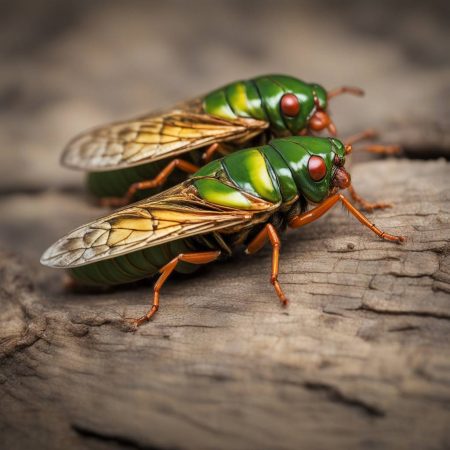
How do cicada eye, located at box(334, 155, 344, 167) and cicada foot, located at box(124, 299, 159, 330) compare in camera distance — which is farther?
cicada eye, located at box(334, 155, 344, 167)

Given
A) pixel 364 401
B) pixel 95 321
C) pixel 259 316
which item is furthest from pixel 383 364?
pixel 95 321

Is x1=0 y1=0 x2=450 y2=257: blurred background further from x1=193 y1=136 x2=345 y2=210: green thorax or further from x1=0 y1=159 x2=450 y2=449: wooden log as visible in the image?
x1=0 y1=159 x2=450 y2=449: wooden log

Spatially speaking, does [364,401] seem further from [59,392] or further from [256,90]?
[256,90]

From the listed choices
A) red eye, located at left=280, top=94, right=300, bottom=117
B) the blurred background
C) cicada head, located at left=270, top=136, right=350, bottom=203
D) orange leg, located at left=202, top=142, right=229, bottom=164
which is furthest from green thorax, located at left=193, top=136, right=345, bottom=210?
the blurred background

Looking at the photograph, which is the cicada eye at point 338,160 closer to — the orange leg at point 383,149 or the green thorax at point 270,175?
the green thorax at point 270,175

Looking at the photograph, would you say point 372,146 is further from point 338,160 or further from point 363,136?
point 338,160

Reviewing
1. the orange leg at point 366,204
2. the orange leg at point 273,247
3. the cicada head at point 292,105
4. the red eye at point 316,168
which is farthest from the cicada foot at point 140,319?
the cicada head at point 292,105

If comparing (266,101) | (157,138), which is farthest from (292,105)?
(157,138)
